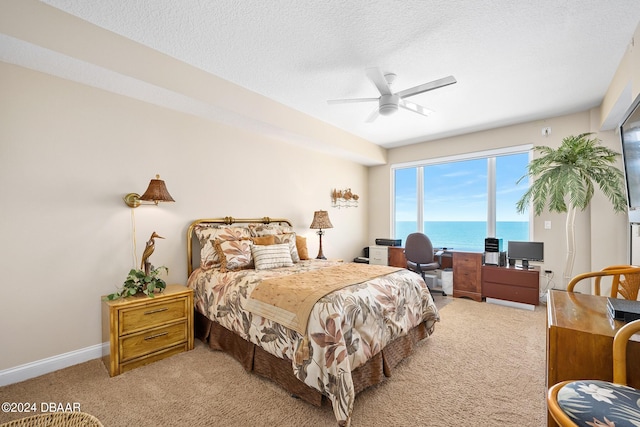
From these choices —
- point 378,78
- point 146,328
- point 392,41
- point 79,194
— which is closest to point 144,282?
point 146,328

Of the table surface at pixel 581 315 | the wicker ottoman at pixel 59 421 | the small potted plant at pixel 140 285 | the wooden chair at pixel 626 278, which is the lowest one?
the wicker ottoman at pixel 59 421

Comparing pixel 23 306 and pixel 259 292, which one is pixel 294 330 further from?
pixel 23 306

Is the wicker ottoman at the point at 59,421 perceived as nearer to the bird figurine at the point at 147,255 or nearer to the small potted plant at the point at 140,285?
the small potted plant at the point at 140,285

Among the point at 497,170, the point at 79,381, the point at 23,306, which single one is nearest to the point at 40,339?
the point at 23,306

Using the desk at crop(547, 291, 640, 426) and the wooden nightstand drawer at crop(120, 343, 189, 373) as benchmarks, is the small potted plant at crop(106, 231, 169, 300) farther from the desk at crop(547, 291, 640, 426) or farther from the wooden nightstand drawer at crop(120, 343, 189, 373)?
the desk at crop(547, 291, 640, 426)

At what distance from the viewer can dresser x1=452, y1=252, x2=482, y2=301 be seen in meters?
4.35

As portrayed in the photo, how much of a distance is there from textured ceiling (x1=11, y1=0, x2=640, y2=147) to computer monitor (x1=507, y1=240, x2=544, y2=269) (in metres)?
1.98

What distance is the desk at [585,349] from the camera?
113 centimetres

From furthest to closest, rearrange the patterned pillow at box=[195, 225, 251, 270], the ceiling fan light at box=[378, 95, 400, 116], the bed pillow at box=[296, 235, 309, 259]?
the bed pillow at box=[296, 235, 309, 259], the patterned pillow at box=[195, 225, 251, 270], the ceiling fan light at box=[378, 95, 400, 116]

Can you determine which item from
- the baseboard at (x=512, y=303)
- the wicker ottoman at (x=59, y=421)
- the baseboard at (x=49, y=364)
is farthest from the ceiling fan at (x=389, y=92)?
the baseboard at (x=49, y=364)

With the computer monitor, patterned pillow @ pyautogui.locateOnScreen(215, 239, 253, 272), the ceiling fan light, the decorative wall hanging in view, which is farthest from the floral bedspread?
the decorative wall hanging

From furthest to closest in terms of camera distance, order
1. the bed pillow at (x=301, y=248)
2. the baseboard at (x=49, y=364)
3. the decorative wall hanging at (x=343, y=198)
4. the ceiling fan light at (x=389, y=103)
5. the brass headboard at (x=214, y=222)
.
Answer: the decorative wall hanging at (x=343, y=198)
the bed pillow at (x=301, y=248)
the brass headboard at (x=214, y=222)
the ceiling fan light at (x=389, y=103)
the baseboard at (x=49, y=364)

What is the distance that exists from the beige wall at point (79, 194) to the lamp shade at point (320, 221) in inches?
56.5

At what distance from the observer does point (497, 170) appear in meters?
4.75
